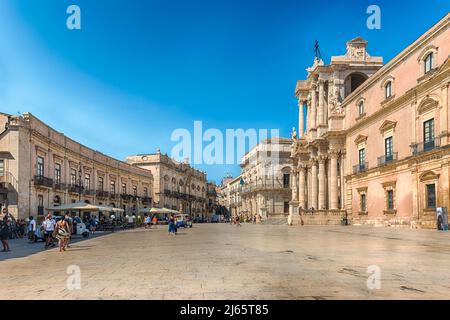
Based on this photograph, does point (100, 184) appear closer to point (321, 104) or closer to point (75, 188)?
point (75, 188)

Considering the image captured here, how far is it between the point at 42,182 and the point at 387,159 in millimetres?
24695

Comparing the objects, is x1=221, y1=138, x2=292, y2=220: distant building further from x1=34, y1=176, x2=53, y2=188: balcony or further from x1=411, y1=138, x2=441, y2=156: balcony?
x1=411, y1=138, x2=441, y2=156: balcony

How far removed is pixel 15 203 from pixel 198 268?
2093cm

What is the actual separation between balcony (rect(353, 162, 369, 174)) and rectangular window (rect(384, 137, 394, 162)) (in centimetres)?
312

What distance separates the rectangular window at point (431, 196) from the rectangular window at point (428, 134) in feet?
7.38

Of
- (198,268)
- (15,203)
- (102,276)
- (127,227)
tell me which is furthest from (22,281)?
(127,227)

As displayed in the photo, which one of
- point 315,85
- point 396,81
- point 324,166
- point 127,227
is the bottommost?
point 127,227

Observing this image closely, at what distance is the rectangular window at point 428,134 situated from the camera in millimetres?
23375

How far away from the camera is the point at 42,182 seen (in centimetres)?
2841

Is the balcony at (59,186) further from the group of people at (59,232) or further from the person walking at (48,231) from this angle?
the person walking at (48,231)

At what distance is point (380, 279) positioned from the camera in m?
7.18

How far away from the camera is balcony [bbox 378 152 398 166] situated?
90.1ft

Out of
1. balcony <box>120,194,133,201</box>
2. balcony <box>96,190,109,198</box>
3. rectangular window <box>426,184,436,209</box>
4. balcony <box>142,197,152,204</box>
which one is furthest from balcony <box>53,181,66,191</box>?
rectangular window <box>426,184,436,209</box>
